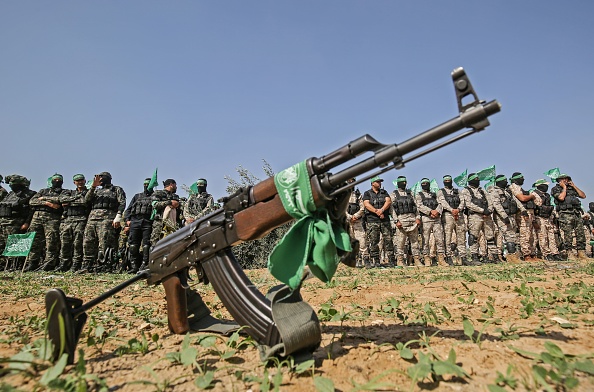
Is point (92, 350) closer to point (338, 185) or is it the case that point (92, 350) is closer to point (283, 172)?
point (283, 172)

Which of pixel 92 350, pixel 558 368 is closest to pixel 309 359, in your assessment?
pixel 558 368

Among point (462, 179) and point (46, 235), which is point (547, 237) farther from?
point (46, 235)

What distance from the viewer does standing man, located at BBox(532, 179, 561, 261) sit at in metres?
11.6

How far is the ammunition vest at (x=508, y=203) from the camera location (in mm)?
11789

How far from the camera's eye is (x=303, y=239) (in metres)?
2.21

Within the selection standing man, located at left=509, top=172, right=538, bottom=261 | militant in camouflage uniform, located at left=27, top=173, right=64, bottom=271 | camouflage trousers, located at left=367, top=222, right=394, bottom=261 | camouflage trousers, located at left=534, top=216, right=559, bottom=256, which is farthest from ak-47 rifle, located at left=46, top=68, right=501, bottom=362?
camouflage trousers, located at left=534, top=216, right=559, bottom=256

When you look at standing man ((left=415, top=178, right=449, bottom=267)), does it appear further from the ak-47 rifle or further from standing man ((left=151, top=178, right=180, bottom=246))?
the ak-47 rifle

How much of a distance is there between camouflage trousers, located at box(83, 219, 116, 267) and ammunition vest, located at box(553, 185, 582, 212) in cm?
1480

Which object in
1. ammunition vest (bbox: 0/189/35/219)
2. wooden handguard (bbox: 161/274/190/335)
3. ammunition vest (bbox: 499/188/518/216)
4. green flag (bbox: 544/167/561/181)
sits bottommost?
wooden handguard (bbox: 161/274/190/335)

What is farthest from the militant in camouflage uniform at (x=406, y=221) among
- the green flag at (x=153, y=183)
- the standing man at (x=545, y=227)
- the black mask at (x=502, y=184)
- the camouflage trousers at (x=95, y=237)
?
the camouflage trousers at (x=95, y=237)

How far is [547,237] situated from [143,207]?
12.9 meters

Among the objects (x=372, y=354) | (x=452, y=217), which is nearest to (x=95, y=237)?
(x=372, y=354)

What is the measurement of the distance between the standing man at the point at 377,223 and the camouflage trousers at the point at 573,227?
6111 millimetres

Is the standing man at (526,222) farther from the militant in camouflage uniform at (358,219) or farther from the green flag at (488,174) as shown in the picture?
the militant in camouflage uniform at (358,219)
